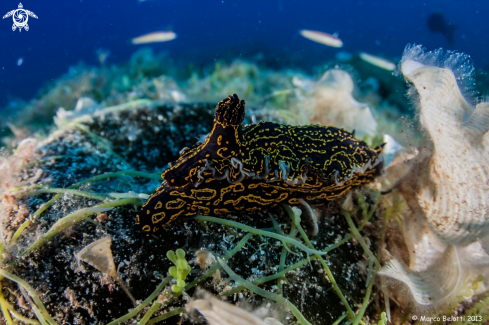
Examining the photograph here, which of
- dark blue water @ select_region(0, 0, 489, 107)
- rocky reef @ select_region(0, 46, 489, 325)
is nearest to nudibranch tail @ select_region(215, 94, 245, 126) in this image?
rocky reef @ select_region(0, 46, 489, 325)

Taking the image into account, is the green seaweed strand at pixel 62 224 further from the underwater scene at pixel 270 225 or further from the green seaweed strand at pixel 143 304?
the green seaweed strand at pixel 143 304

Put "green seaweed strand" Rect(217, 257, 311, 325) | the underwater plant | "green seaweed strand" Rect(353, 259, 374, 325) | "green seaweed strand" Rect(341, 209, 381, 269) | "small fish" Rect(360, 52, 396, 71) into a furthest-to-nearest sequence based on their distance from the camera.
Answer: "small fish" Rect(360, 52, 396, 71) → "green seaweed strand" Rect(341, 209, 381, 269) → "green seaweed strand" Rect(353, 259, 374, 325) → "green seaweed strand" Rect(217, 257, 311, 325) → the underwater plant

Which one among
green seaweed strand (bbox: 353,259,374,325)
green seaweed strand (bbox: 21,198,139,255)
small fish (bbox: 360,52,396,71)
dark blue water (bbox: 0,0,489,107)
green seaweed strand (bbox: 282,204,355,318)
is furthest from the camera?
dark blue water (bbox: 0,0,489,107)

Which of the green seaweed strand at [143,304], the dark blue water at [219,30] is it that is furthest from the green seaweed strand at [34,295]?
the dark blue water at [219,30]

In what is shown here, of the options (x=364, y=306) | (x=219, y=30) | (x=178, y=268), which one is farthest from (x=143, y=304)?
(x=219, y=30)

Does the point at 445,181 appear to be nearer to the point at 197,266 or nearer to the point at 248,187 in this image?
the point at 248,187

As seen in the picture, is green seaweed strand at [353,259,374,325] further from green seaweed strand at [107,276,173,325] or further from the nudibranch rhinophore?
green seaweed strand at [107,276,173,325]

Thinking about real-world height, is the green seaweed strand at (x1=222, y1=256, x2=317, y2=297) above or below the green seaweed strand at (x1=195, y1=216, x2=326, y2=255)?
below
